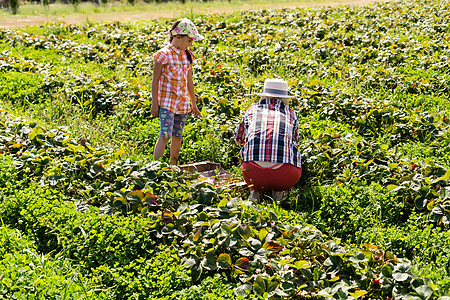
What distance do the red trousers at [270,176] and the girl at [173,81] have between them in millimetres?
1000

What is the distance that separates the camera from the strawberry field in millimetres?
3066

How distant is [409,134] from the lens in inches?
221

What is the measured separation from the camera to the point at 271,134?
4.17m

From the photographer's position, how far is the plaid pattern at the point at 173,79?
467 centimetres

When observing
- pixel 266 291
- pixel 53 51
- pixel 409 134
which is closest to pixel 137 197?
pixel 266 291

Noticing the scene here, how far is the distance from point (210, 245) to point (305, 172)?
1.81 meters

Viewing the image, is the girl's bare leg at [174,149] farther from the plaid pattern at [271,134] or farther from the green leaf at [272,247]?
the green leaf at [272,247]

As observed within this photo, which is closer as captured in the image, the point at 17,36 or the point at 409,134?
the point at 409,134

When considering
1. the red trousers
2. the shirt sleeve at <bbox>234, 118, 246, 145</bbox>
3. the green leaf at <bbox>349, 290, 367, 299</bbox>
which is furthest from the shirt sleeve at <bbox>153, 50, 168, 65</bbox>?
the green leaf at <bbox>349, 290, 367, 299</bbox>

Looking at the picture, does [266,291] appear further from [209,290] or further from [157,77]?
[157,77]

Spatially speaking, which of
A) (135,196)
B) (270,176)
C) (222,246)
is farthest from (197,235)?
(270,176)

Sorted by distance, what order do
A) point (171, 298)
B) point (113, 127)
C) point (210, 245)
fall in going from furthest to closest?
1. point (113, 127)
2. point (210, 245)
3. point (171, 298)

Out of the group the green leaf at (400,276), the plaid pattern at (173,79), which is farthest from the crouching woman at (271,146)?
the green leaf at (400,276)

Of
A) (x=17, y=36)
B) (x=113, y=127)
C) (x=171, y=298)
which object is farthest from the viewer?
(x=17, y=36)
